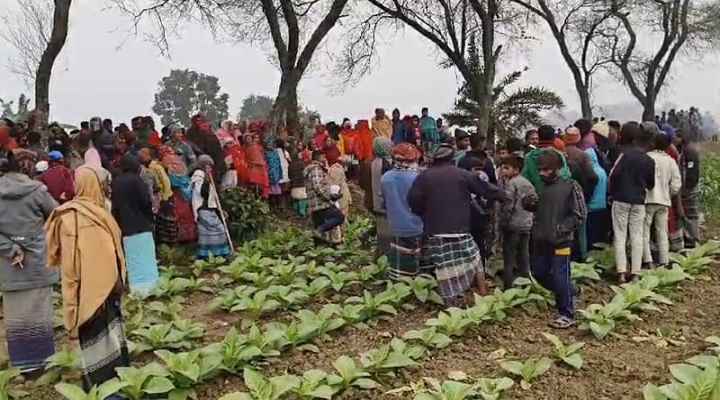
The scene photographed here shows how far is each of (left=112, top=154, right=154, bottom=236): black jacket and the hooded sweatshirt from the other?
1.69 m

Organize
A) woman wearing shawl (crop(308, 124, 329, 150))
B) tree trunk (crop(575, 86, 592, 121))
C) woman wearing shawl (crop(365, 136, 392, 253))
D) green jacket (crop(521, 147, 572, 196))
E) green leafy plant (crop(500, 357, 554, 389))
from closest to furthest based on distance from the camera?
green leafy plant (crop(500, 357, 554, 389))
green jacket (crop(521, 147, 572, 196))
woman wearing shawl (crop(365, 136, 392, 253))
woman wearing shawl (crop(308, 124, 329, 150))
tree trunk (crop(575, 86, 592, 121))

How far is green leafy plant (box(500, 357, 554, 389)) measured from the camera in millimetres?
5371

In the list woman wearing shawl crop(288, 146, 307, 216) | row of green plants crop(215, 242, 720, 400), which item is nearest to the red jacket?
woman wearing shawl crop(288, 146, 307, 216)

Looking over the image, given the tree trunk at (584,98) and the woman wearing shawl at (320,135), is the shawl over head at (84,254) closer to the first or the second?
the woman wearing shawl at (320,135)

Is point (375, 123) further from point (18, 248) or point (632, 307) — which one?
point (18, 248)

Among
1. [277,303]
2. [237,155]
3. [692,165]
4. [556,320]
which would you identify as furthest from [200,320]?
[692,165]

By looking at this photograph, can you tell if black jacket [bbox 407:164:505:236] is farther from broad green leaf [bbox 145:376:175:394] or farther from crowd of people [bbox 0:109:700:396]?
broad green leaf [bbox 145:376:175:394]

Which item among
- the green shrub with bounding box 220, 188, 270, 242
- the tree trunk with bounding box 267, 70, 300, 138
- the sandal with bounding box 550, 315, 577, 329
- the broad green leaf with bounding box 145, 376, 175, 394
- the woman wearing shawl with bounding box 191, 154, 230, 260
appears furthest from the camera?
the tree trunk with bounding box 267, 70, 300, 138

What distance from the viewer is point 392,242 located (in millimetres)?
8023

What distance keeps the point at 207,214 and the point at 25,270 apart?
379 cm

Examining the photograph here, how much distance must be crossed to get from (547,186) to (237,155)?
6.65 metres

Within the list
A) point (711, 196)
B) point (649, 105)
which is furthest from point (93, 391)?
point (649, 105)

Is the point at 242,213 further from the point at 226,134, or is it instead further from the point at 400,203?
the point at 400,203

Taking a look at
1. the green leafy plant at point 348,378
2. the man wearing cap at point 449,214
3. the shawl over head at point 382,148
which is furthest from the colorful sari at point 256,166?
the green leafy plant at point 348,378
